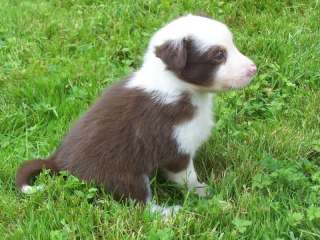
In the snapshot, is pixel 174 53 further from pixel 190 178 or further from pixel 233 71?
pixel 190 178

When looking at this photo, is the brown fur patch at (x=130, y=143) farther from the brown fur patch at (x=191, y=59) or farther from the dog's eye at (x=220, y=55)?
the dog's eye at (x=220, y=55)

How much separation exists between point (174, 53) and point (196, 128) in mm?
483

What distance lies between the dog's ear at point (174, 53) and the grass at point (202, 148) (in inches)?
29.8

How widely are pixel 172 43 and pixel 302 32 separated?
7.74 feet

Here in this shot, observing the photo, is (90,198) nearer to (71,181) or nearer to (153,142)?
(71,181)

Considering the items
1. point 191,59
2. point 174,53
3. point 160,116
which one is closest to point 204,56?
point 191,59

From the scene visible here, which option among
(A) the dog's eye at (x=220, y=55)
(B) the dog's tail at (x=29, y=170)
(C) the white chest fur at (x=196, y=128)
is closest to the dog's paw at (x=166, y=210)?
(C) the white chest fur at (x=196, y=128)

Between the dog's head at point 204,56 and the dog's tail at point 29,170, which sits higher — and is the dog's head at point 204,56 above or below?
above

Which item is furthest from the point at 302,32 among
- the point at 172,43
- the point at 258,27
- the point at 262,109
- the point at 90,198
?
the point at 90,198

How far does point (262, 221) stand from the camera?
12.0ft

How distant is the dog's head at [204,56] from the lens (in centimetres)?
381

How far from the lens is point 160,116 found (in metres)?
3.91

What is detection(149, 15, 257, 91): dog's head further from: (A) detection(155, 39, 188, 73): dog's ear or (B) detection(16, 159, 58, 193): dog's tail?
(B) detection(16, 159, 58, 193): dog's tail

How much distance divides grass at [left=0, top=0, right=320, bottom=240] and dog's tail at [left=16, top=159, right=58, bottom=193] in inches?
3.0
